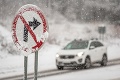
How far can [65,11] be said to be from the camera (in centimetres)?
5881

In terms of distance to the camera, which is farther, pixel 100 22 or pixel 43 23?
pixel 100 22

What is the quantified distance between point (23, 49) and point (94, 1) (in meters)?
59.0

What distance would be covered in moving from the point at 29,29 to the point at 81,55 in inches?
674

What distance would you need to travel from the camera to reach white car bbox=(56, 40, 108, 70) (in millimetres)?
23859

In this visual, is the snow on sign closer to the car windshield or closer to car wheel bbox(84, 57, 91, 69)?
car wheel bbox(84, 57, 91, 69)

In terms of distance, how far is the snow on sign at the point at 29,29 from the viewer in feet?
22.8

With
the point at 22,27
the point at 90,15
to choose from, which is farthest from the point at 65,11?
the point at 22,27

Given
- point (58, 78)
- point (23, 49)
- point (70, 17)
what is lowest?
point (58, 78)

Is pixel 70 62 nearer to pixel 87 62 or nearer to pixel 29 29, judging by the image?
pixel 87 62

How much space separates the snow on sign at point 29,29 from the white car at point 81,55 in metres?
16.7

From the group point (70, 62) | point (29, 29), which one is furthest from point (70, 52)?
point (29, 29)

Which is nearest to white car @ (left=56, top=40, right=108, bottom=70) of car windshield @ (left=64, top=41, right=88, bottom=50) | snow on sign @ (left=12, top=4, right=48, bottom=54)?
car windshield @ (left=64, top=41, right=88, bottom=50)

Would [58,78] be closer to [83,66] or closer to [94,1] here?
[83,66]

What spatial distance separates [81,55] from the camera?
78.9 ft
